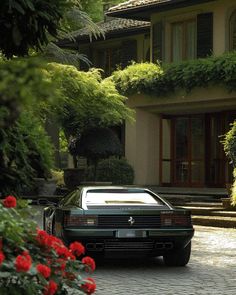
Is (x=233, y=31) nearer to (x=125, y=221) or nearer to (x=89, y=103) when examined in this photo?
(x=89, y=103)

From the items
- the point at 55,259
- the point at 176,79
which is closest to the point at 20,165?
the point at 55,259

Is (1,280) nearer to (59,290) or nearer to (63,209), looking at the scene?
(59,290)

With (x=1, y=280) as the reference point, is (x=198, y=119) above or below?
above

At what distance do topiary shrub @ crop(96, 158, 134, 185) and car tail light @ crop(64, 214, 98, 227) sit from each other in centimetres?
1586

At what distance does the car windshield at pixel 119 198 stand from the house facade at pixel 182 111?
1332 cm

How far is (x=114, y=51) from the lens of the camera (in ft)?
105

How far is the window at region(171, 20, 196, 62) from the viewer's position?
25.9 m

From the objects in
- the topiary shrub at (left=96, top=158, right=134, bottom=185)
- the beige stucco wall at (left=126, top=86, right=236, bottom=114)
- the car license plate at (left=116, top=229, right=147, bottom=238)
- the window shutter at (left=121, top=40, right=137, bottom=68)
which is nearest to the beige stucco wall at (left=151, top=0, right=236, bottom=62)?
the beige stucco wall at (left=126, top=86, right=236, bottom=114)

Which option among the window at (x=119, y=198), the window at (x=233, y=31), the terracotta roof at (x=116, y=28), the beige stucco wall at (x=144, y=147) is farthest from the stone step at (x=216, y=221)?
the terracotta roof at (x=116, y=28)

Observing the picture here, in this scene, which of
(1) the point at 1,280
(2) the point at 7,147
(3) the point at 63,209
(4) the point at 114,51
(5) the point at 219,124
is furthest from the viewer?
(4) the point at 114,51

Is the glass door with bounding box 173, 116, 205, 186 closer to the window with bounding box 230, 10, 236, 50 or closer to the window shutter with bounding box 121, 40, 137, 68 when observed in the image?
the window with bounding box 230, 10, 236, 50

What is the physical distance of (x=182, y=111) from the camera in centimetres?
2656

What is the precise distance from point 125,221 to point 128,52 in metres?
21.3

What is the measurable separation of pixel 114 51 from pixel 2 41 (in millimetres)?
24658
